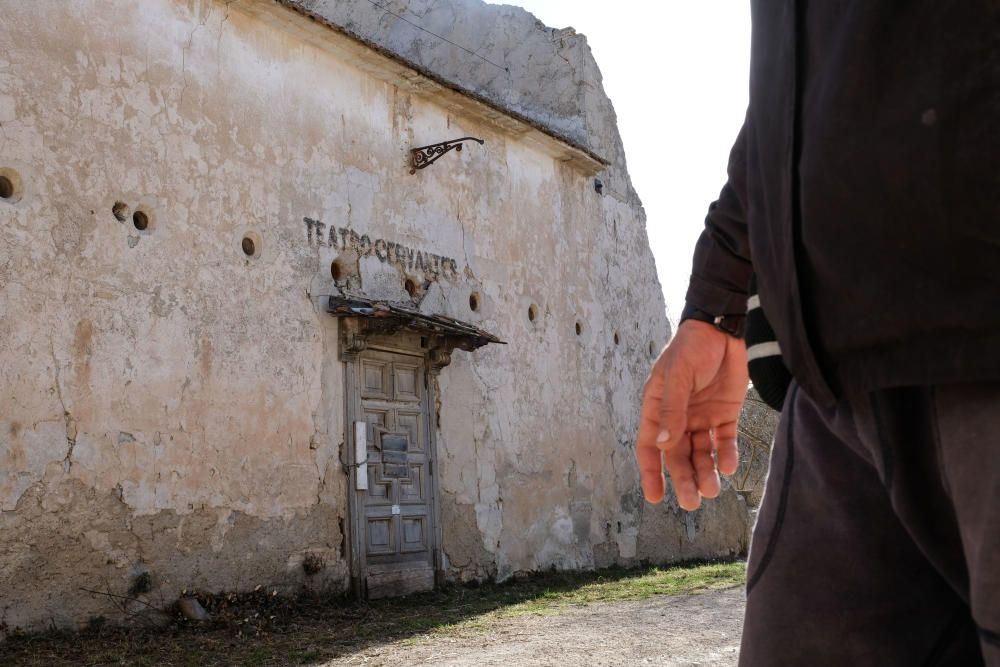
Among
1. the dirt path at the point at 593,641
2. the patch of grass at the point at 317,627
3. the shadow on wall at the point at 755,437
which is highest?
the shadow on wall at the point at 755,437

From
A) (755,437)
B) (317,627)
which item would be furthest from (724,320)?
(755,437)

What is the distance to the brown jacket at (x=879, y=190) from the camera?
0.87 m

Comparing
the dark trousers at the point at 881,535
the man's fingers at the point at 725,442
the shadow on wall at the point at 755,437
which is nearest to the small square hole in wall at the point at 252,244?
the man's fingers at the point at 725,442

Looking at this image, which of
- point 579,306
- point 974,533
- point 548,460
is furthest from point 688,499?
point 579,306

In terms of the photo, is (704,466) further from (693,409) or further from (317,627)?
(317,627)

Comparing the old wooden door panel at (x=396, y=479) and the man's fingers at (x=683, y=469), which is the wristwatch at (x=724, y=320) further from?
the old wooden door panel at (x=396, y=479)

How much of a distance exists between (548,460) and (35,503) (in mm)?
5734

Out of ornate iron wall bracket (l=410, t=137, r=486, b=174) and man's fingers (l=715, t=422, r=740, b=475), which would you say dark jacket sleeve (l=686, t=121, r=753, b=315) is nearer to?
man's fingers (l=715, t=422, r=740, b=475)

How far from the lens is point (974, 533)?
0.87 m

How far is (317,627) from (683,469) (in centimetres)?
553

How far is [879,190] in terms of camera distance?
3.12ft

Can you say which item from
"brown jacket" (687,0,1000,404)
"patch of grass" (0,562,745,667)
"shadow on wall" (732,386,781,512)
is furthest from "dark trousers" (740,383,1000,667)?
"shadow on wall" (732,386,781,512)

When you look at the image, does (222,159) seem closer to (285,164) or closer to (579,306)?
(285,164)

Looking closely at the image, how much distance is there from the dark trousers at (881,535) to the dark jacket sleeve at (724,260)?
0.77 feet
